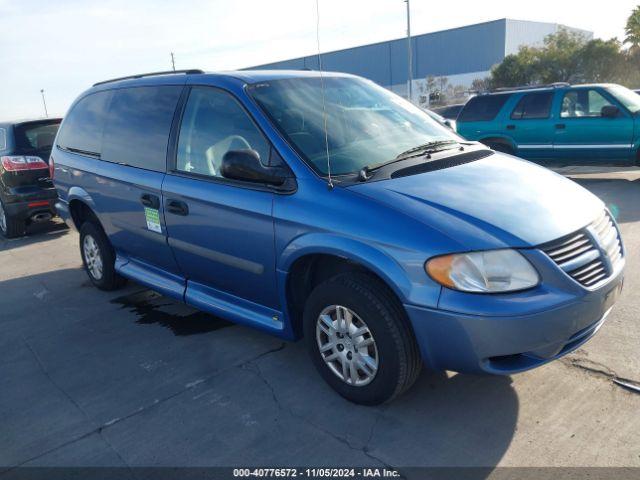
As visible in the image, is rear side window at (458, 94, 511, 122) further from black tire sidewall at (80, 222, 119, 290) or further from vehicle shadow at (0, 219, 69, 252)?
black tire sidewall at (80, 222, 119, 290)

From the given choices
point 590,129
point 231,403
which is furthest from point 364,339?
point 590,129

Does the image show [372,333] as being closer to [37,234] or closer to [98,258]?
[98,258]

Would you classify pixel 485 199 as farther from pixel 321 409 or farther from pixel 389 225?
pixel 321 409

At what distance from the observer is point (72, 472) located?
274 cm

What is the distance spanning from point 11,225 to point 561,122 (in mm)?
9173

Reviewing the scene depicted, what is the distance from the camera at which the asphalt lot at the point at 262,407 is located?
273 centimetres

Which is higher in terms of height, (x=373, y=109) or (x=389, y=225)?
(x=373, y=109)

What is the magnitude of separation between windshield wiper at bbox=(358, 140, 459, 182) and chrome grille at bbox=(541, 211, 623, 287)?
1039mm

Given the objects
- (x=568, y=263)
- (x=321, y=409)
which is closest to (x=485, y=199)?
(x=568, y=263)

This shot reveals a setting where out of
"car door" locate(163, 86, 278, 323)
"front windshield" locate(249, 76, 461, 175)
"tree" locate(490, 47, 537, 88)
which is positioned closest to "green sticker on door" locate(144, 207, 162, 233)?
"car door" locate(163, 86, 278, 323)

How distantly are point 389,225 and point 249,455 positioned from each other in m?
1.37

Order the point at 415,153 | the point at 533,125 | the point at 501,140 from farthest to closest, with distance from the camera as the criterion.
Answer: the point at 501,140 < the point at 533,125 < the point at 415,153

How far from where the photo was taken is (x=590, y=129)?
9422mm

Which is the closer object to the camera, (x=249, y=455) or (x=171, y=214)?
(x=249, y=455)
